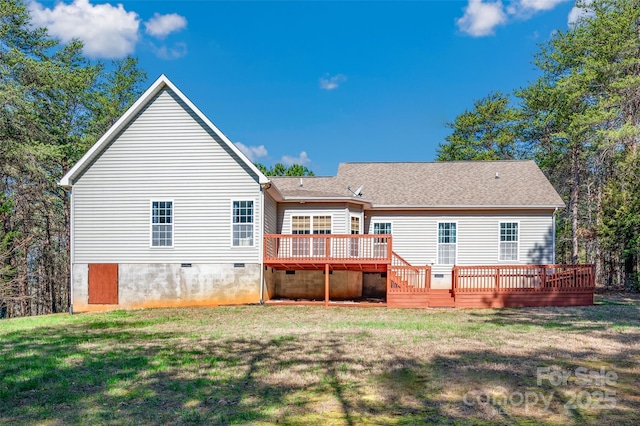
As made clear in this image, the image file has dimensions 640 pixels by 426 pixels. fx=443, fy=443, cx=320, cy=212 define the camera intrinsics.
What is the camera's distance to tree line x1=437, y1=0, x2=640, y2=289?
2211 cm

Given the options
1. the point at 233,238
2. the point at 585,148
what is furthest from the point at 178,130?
the point at 585,148

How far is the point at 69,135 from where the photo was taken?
28.9 m

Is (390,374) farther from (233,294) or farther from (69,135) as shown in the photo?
(69,135)

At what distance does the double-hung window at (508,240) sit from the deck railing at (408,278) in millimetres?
5429

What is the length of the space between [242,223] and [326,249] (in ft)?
11.0

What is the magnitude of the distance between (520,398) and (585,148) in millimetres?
29113

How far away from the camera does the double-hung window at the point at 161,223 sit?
17094mm

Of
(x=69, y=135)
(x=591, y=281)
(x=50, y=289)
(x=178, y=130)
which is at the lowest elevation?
(x=50, y=289)

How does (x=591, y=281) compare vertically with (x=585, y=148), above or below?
below

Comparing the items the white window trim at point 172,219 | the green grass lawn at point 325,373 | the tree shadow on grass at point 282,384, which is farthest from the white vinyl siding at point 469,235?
the tree shadow on grass at point 282,384

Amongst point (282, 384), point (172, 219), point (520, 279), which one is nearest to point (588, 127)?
point (520, 279)

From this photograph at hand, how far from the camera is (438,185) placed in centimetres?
2194

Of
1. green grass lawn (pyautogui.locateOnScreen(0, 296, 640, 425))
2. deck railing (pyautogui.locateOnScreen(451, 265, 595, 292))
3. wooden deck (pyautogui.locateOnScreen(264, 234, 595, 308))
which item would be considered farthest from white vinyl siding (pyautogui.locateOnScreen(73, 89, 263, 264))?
deck railing (pyautogui.locateOnScreen(451, 265, 595, 292))

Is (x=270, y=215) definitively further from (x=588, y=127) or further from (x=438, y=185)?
(x=588, y=127)
